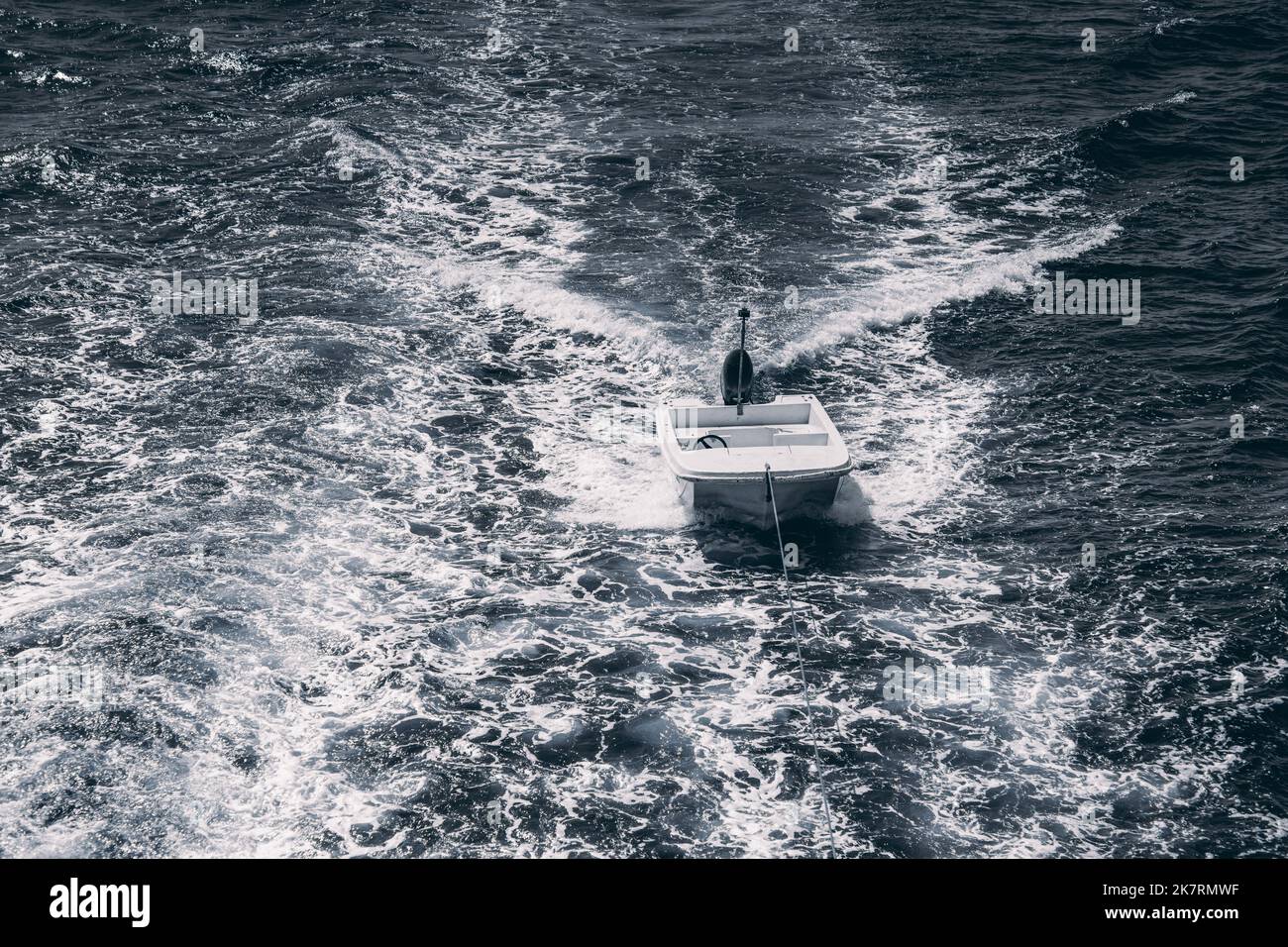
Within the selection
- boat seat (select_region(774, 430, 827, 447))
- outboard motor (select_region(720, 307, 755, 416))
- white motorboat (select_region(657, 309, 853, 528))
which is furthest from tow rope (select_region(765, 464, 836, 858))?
outboard motor (select_region(720, 307, 755, 416))

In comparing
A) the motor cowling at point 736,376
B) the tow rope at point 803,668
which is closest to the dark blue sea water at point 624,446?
the tow rope at point 803,668

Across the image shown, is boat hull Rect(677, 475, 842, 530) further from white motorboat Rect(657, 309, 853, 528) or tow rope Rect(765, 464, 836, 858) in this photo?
tow rope Rect(765, 464, 836, 858)

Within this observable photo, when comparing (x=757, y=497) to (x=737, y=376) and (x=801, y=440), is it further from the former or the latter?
(x=737, y=376)

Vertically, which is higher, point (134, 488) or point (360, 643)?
point (134, 488)

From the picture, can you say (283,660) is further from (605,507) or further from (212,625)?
(605,507)

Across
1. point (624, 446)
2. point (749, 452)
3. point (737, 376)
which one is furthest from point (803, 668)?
point (624, 446)

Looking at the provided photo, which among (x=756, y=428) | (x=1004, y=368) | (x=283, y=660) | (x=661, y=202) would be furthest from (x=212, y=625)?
(x=661, y=202)

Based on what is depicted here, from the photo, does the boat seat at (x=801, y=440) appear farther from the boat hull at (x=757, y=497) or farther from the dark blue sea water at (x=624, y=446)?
the dark blue sea water at (x=624, y=446)
